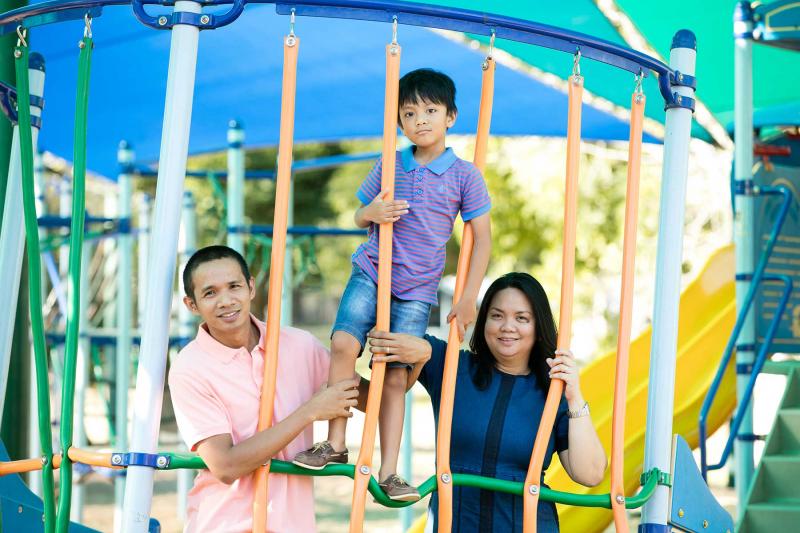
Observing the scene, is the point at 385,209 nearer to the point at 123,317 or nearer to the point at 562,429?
the point at 562,429

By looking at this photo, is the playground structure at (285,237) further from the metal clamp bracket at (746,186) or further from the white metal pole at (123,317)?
the white metal pole at (123,317)

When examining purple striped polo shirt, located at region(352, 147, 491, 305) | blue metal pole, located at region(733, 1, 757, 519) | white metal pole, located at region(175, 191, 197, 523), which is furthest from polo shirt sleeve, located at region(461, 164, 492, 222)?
white metal pole, located at region(175, 191, 197, 523)

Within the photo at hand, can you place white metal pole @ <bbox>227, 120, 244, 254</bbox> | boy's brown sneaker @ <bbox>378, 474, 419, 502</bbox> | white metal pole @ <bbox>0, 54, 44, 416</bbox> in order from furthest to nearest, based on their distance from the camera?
white metal pole @ <bbox>227, 120, 244, 254</bbox> → white metal pole @ <bbox>0, 54, 44, 416</bbox> → boy's brown sneaker @ <bbox>378, 474, 419, 502</bbox>

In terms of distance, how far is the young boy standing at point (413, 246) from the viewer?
2.69 metres

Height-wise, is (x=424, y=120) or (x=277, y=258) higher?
(x=424, y=120)

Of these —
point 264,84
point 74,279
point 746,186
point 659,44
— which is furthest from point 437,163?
point 264,84

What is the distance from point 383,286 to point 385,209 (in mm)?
191

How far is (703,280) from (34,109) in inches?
194

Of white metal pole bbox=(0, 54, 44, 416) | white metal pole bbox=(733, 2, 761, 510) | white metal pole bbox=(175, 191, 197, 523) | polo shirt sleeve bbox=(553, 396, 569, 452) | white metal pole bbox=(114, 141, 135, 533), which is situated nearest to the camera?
polo shirt sleeve bbox=(553, 396, 569, 452)

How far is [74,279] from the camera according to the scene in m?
2.57

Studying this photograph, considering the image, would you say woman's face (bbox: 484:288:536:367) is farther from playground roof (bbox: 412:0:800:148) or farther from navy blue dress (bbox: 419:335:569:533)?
playground roof (bbox: 412:0:800:148)

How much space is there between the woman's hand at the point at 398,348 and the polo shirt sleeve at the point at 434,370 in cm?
19

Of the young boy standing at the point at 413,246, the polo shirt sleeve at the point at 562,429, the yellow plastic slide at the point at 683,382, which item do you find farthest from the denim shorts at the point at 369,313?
the yellow plastic slide at the point at 683,382

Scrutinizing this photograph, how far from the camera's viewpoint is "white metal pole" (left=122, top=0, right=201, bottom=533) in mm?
2541
